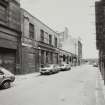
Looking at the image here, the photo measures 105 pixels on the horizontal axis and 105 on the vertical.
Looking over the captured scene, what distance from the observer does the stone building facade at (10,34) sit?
64.1 feet

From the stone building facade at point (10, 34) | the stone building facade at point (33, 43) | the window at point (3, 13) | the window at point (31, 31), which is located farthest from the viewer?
the window at point (31, 31)

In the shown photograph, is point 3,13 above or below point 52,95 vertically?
above

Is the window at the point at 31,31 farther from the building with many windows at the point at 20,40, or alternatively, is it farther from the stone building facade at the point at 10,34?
the stone building facade at the point at 10,34

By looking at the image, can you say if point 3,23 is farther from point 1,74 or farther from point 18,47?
point 1,74

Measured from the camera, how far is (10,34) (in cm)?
2098

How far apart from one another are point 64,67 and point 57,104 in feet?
87.4

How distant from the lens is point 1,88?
451 inches

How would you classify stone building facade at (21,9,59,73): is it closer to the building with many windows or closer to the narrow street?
the building with many windows

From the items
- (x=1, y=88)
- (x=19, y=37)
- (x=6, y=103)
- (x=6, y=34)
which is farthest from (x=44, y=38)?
(x=6, y=103)

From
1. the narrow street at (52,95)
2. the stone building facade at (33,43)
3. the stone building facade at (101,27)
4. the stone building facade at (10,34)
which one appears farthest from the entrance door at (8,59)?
the stone building facade at (101,27)

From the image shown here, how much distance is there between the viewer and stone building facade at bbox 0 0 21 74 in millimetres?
19531

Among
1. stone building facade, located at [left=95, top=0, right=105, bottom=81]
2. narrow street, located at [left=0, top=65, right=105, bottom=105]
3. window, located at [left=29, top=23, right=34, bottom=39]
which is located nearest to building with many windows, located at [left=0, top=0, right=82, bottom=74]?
window, located at [left=29, top=23, right=34, bottom=39]

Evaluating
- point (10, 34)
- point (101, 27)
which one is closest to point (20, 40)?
point (10, 34)

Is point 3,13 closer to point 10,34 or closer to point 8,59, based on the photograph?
point 10,34
